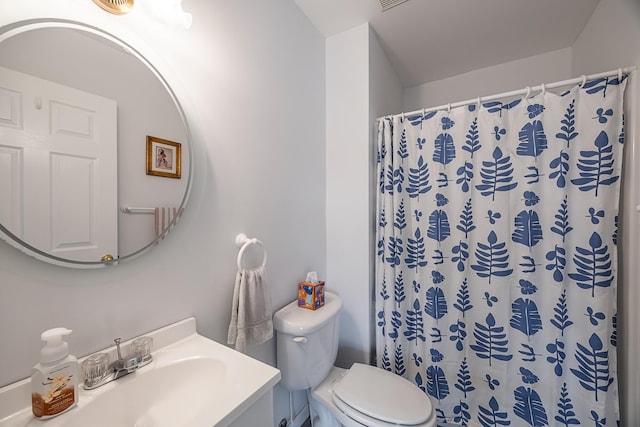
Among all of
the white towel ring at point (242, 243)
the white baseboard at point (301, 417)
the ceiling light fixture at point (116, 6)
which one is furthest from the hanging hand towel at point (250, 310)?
the ceiling light fixture at point (116, 6)

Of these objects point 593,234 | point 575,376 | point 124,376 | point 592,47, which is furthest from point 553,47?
point 124,376

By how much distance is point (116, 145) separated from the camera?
0.69 m

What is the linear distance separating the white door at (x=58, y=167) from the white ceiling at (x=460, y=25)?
128cm

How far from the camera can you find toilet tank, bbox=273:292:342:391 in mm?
1094

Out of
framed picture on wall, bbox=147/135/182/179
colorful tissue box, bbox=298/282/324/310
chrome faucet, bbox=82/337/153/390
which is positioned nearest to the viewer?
chrome faucet, bbox=82/337/153/390

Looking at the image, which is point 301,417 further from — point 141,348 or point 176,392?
point 141,348

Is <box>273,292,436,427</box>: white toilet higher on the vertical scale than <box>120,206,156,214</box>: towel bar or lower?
lower

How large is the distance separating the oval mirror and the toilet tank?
66 centimetres

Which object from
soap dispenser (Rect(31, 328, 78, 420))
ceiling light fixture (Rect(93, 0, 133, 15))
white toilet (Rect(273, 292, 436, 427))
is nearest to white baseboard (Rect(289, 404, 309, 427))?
white toilet (Rect(273, 292, 436, 427))

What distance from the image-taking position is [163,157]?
784 mm

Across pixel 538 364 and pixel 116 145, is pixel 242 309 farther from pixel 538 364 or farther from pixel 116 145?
pixel 538 364

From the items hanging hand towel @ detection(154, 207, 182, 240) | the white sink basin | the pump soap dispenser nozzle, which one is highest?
hanging hand towel @ detection(154, 207, 182, 240)

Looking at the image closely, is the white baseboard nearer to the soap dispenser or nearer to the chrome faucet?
the chrome faucet

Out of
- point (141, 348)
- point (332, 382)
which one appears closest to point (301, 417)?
point (332, 382)
